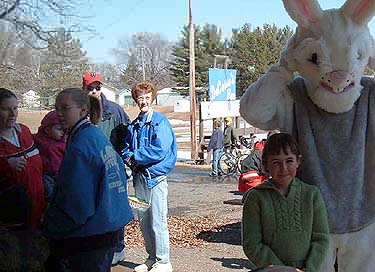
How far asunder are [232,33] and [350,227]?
135ft

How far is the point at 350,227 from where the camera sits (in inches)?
105

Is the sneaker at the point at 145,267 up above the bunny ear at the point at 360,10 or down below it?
below

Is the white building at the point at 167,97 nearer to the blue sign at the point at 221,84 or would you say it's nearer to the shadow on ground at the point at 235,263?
the blue sign at the point at 221,84

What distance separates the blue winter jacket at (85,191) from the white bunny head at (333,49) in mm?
1215

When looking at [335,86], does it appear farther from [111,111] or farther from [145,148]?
[111,111]

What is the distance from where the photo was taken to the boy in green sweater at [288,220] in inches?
101

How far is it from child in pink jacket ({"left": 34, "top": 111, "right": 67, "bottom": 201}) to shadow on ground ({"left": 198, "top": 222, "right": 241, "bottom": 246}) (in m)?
3.51

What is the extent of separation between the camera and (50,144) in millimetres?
4078

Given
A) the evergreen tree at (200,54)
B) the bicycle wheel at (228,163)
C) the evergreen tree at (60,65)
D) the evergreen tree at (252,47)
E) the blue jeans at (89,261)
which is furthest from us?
the evergreen tree at (252,47)

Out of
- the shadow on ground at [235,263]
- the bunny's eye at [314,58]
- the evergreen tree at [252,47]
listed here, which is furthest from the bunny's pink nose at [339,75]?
the evergreen tree at [252,47]

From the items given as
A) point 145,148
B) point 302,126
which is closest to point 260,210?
point 302,126

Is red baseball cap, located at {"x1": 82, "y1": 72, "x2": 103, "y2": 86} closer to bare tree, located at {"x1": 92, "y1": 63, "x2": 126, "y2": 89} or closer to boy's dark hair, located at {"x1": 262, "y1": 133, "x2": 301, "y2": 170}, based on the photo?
boy's dark hair, located at {"x1": 262, "y1": 133, "x2": 301, "y2": 170}

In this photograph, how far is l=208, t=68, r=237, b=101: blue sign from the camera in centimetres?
1997

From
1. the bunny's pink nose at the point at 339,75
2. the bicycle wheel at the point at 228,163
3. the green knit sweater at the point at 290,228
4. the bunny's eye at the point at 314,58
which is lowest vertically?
the bicycle wheel at the point at 228,163
